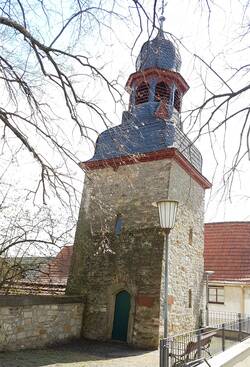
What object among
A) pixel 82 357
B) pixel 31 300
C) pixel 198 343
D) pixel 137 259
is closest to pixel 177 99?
pixel 137 259

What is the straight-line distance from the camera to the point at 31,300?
30.6ft

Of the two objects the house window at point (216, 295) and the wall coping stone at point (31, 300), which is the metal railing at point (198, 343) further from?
the house window at point (216, 295)

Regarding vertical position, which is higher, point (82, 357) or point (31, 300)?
point (31, 300)

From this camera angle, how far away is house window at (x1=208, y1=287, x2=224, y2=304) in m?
15.5

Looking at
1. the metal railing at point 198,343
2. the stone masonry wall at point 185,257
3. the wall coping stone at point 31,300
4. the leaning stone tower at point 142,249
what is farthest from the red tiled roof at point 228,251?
the wall coping stone at point 31,300

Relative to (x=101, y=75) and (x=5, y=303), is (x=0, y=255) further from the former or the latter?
(x=101, y=75)

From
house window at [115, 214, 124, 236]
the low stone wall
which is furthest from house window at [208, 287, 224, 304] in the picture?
the low stone wall

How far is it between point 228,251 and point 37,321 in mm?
10396

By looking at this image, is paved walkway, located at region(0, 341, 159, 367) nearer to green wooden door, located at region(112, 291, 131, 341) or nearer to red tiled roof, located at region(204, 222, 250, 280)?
green wooden door, located at region(112, 291, 131, 341)

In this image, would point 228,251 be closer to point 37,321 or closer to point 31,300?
point 37,321

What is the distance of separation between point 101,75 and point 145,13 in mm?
1291

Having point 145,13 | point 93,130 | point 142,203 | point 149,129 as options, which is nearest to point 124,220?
point 142,203

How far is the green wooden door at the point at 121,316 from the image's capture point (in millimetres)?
10980

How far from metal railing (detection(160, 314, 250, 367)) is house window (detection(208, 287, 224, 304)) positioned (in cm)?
596
